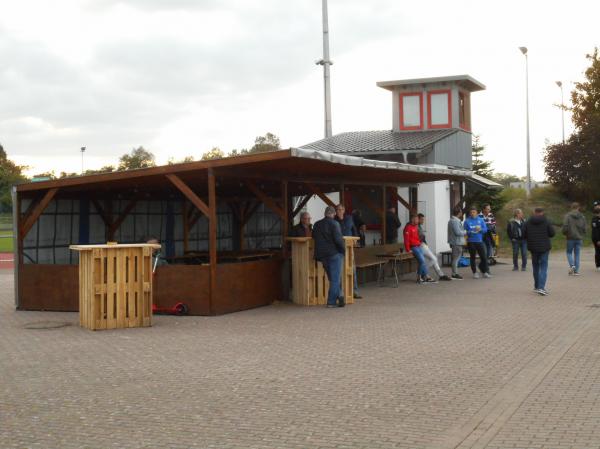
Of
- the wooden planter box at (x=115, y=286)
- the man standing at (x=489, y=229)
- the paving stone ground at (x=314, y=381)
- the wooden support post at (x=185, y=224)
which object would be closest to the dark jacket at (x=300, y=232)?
the paving stone ground at (x=314, y=381)

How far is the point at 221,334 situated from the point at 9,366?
2880 millimetres

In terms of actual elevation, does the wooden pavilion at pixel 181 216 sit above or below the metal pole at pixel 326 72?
below

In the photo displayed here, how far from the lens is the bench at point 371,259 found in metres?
17.2

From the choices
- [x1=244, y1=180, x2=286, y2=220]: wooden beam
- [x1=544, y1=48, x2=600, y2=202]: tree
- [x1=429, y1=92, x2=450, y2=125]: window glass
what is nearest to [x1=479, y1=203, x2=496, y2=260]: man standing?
[x1=244, y1=180, x2=286, y2=220]: wooden beam

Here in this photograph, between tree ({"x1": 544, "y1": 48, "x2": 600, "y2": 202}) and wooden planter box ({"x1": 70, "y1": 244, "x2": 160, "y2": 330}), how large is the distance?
94.7 ft

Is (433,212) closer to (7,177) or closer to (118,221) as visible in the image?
(118,221)

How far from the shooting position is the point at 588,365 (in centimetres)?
780

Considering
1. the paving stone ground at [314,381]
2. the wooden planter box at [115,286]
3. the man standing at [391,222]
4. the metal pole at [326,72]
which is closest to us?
the paving stone ground at [314,381]

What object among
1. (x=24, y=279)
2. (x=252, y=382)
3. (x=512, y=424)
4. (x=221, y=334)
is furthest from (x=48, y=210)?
(x=512, y=424)

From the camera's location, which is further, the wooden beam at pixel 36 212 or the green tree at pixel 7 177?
the green tree at pixel 7 177

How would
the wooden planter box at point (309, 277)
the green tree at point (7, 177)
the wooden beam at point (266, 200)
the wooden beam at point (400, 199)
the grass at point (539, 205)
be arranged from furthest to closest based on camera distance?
1. the green tree at point (7, 177)
2. the grass at point (539, 205)
3. the wooden beam at point (400, 199)
4. the wooden beam at point (266, 200)
5. the wooden planter box at point (309, 277)

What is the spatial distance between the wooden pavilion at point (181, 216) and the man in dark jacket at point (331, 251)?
104cm

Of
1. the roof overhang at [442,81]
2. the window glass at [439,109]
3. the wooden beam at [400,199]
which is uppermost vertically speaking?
the roof overhang at [442,81]

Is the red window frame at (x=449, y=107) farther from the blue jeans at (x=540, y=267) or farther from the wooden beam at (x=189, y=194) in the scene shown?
the wooden beam at (x=189, y=194)
